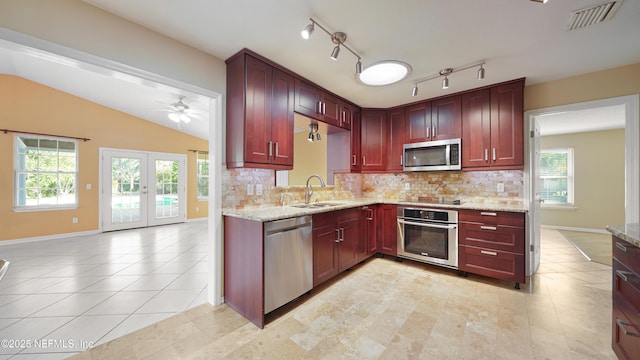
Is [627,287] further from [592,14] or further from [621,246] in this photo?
[592,14]

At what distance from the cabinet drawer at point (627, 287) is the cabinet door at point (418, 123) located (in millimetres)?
2353

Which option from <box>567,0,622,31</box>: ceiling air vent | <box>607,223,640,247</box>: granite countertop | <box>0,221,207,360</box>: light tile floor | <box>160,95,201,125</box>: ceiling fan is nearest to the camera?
<box>607,223,640,247</box>: granite countertop

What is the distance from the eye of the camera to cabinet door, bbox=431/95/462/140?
3189 millimetres

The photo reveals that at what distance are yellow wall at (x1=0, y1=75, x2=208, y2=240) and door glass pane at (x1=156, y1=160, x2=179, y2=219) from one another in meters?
0.52

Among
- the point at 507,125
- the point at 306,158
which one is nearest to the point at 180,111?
the point at 306,158

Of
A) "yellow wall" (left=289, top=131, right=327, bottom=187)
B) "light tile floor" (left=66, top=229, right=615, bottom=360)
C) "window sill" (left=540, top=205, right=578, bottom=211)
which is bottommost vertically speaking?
"light tile floor" (left=66, top=229, right=615, bottom=360)

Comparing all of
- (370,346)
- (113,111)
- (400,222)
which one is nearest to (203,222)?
(113,111)

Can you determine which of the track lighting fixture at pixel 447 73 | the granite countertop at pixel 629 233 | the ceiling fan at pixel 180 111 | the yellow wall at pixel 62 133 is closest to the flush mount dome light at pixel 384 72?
the track lighting fixture at pixel 447 73

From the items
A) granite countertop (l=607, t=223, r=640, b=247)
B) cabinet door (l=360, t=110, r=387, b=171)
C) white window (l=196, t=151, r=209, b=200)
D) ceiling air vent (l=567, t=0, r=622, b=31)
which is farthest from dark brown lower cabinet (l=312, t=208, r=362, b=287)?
white window (l=196, t=151, r=209, b=200)

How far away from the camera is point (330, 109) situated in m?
3.21

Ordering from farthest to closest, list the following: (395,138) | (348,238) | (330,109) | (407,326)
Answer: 1. (395,138)
2. (330,109)
3. (348,238)
4. (407,326)

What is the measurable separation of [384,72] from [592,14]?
150 centimetres

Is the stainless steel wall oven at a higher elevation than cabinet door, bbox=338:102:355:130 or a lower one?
lower

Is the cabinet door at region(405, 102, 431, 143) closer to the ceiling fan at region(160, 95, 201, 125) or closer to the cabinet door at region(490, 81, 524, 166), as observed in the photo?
the cabinet door at region(490, 81, 524, 166)
